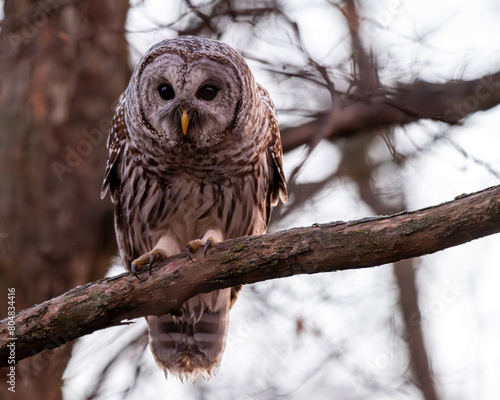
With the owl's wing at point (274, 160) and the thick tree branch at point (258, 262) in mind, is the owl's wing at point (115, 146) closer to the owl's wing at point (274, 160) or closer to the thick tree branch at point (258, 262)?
the owl's wing at point (274, 160)

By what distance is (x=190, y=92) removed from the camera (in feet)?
13.2

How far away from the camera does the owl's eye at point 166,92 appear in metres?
4.18

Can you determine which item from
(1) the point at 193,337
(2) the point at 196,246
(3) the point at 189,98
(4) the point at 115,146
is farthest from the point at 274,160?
(1) the point at 193,337

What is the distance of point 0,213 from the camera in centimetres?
505

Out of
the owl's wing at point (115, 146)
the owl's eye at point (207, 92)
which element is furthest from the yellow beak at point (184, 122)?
the owl's wing at point (115, 146)

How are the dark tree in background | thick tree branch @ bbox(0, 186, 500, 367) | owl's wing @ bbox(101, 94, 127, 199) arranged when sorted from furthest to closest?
the dark tree in background → owl's wing @ bbox(101, 94, 127, 199) → thick tree branch @ bbox(0, 186, 500, 367)

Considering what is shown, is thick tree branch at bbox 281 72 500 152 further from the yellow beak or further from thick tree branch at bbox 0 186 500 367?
Result: thick tree branch at bbox 0 186 500 367

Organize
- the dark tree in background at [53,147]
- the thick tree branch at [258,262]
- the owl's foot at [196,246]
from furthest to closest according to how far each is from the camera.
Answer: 1. the dark tree in background at [53,147]
2. the owl's foot at [196,246]
3. the thick tree branch at [258,262]

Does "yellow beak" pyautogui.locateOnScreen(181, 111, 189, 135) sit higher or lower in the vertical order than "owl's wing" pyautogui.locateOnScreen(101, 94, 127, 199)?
lower

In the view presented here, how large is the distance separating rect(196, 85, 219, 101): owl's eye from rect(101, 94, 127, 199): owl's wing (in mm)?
716

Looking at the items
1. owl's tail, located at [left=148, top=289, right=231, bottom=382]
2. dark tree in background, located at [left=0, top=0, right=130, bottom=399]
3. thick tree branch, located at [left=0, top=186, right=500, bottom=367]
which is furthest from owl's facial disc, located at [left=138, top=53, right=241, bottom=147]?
owl's tail, located at [left=148, top=289, right=231, bottom=382]

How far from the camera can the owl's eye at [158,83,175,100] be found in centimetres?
418

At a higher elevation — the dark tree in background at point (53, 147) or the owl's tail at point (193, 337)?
the dark tree in background at point (53, 147)

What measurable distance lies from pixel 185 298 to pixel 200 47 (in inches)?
69.9
